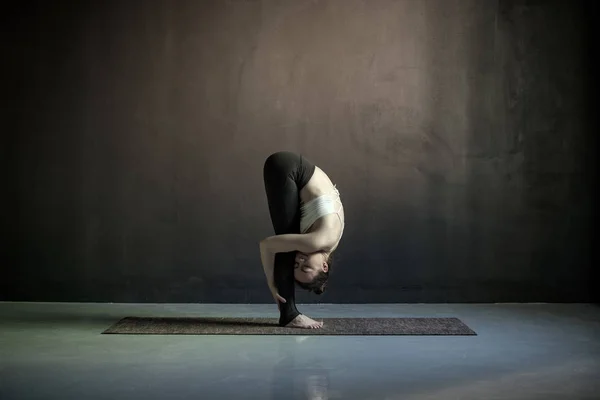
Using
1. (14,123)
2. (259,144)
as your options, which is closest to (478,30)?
(259,144)

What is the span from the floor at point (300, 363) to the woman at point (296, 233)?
348 mm

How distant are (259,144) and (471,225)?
5.28ft

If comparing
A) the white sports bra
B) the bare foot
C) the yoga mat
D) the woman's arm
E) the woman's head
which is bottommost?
the yoga mat

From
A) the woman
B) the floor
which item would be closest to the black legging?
the woman

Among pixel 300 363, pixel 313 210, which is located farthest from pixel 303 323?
pixel 300 363

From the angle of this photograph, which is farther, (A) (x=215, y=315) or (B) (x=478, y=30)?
(B) (x=478, y=30)

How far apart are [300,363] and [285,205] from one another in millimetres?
1188

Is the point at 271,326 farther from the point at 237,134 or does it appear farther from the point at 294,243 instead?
the point at 237,134

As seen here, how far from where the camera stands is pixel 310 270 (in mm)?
4473

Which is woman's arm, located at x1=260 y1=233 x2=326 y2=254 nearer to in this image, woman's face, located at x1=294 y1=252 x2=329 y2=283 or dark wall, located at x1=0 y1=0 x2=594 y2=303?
woman's face, located at x1=294 y1=252 x2=329 y2=283

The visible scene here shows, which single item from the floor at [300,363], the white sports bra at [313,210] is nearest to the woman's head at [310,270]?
the white sports bra at [313,210]

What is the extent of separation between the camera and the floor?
3039mm

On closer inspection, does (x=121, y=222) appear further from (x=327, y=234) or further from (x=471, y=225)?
(x=471, y=225)

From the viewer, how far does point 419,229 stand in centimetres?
578
